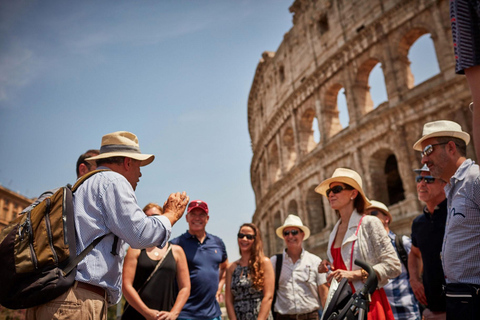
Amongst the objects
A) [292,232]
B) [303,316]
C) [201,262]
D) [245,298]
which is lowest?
[303,316]

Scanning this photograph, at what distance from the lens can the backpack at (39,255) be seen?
6.38 ft

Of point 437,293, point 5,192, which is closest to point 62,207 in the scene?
point 437,293

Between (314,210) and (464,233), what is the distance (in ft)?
45.7

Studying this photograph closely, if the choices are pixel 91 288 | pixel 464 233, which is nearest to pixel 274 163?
pixel 464 233

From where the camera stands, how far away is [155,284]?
3.75 m

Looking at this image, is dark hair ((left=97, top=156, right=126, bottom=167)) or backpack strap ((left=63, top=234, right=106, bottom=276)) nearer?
backpack strap ((left=63, top=234, right=106, bottom=276))

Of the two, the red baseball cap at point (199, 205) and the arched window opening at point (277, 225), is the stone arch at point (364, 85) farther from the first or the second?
the red baseball cap at point (199, 205)

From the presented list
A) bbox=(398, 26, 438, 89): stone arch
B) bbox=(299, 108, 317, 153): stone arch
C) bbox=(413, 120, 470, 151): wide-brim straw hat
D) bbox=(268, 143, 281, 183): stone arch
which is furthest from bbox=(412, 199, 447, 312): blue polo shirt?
bbox=(268, 143, 281, 183): stone arch

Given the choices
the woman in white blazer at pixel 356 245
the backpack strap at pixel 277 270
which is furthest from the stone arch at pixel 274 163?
the woman in white blazer at pixel 356 245

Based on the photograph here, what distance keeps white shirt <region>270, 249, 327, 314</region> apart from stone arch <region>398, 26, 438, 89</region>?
10.3m

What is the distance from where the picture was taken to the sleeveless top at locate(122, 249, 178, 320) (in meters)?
3.69

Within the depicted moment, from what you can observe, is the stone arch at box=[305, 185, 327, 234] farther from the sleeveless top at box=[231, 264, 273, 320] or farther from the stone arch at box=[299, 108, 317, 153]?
the sleeveless top at box=[231, 264, 273, 320]

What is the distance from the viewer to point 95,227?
7.21 ft

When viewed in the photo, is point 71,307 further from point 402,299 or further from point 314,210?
point 314,210
